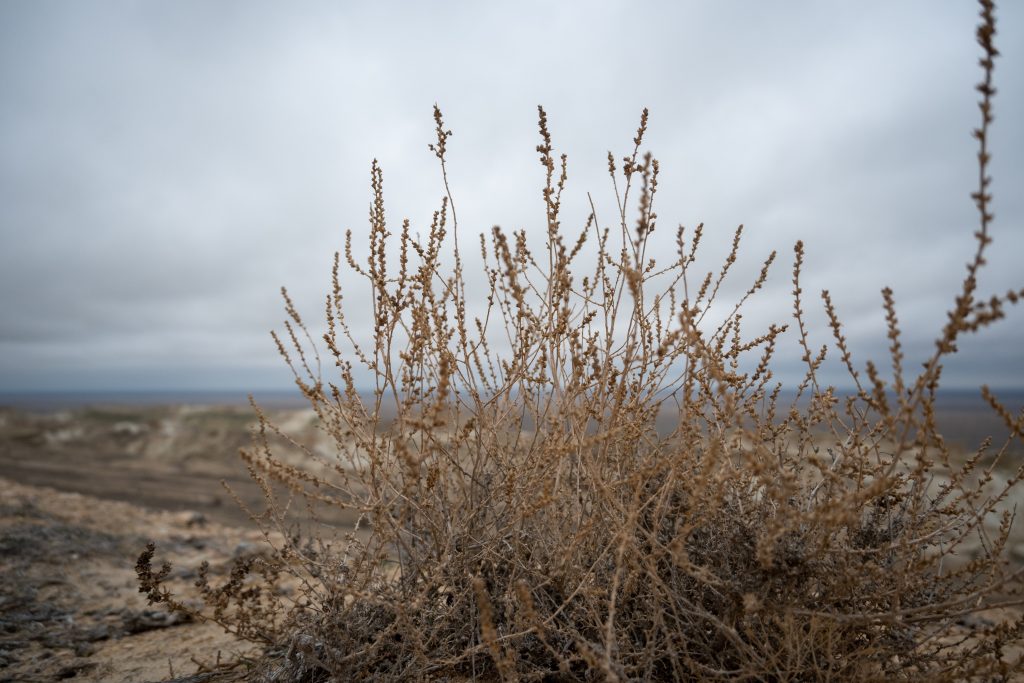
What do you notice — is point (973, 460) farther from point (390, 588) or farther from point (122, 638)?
point (122, 638)

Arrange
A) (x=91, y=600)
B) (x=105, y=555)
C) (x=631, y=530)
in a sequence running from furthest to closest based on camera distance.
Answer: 1. (x=105, y=555)
2. (x=91, y=600)
3. (x=631, y=530)

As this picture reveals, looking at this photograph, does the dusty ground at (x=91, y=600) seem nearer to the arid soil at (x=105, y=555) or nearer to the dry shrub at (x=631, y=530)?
the arid soil at (x=105, y=555)

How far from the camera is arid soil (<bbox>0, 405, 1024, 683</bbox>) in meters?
3.23

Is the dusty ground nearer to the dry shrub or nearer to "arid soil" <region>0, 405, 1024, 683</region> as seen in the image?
"arid soil" <region>0, 405, 1024, 683</region>

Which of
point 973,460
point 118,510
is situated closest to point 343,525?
point 118,510

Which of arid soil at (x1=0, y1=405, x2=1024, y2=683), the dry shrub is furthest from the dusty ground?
the dry shrub

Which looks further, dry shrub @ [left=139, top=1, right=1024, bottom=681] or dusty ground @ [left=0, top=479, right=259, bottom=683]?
dusty ground @ [left=0, top=479, right=259, bottom=683]

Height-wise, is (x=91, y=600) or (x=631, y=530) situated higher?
(x=631, y=530)

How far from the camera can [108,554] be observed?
19.2 ft

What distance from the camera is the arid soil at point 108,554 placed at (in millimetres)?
3227

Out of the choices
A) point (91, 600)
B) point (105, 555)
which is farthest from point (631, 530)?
point (105, 555)

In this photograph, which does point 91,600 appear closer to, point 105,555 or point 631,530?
point 105,555

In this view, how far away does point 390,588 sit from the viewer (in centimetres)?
243

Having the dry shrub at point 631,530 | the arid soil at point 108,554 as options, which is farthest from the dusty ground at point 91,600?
the dry shrub at point 631,530
